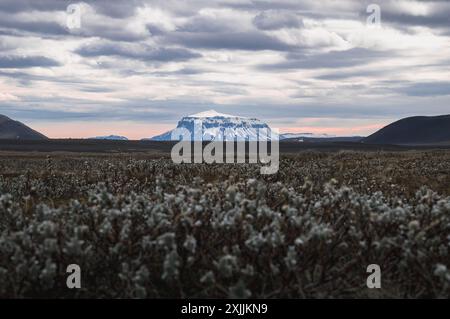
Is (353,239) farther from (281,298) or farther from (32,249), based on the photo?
(32,249)

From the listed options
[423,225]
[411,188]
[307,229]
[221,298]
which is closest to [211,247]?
[221,298]

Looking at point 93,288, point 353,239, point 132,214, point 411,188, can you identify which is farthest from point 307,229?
point 411,188

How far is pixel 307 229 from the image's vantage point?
705 cm

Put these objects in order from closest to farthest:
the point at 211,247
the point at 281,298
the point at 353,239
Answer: the point at 281,298, the point at 211,247, the point at 353,239

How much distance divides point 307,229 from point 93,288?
8.91 feet

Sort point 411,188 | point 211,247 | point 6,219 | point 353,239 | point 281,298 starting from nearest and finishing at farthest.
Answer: point 281,298
point 211,247
point 353,239
point 6,219
point 411,188
